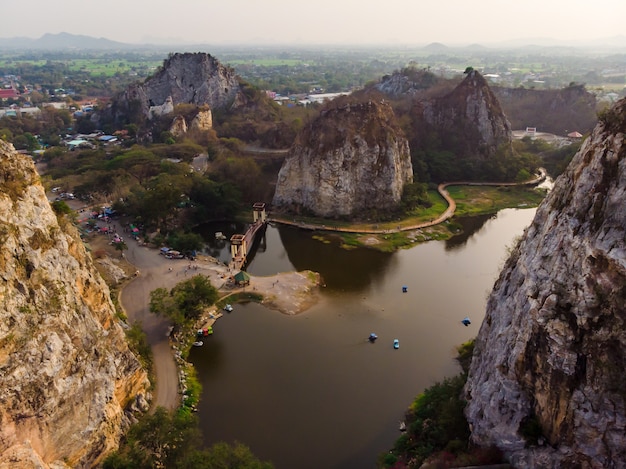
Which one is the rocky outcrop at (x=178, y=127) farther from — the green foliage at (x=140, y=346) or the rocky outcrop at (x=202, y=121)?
the green foliage at (x=140, y=346)

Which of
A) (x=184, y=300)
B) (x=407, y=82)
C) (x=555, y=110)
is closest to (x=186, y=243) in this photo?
(x=184, y=300)

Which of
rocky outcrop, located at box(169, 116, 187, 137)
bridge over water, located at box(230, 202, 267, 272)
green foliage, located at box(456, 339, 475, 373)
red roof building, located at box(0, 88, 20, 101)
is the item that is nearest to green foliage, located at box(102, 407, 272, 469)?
green foliage, located at box(456, 339, 475, 373)

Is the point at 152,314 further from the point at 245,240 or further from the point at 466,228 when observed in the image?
the point at 466,228

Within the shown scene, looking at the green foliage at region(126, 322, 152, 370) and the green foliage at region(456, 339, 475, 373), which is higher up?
the green foliage at region(126, 322, 152, 370)

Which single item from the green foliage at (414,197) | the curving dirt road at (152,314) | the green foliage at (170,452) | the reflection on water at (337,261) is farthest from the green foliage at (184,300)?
the green foliage at (414,197)

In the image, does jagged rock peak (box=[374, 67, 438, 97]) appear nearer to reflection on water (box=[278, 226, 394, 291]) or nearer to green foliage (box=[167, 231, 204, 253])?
reflection on water (box=[278, 226, 394, 291])

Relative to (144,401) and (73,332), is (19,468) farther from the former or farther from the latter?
(144,401)

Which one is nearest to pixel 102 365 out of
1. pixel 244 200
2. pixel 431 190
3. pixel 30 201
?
pixel 30 201
